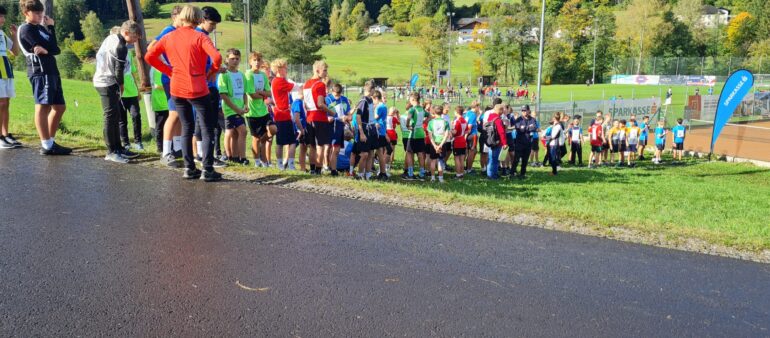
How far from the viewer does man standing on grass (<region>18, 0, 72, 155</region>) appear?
764cm

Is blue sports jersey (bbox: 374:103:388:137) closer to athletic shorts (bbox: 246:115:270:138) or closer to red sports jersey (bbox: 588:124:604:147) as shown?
athletic shorts (bbox: 246:115:270:138)

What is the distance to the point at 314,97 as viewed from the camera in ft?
33.0

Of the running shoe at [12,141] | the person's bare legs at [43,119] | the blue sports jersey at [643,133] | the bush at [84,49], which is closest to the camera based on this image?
the person's bare legs at [43,119]

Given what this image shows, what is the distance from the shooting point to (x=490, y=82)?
297 ft

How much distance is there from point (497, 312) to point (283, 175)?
4.37m

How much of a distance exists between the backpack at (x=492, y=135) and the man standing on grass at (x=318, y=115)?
566 cm

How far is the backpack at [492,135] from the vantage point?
1506 cm

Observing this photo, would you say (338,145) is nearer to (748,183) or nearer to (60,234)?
(60,234)

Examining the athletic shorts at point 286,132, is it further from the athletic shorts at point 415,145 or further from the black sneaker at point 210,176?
the athletic shorts at point 415,145

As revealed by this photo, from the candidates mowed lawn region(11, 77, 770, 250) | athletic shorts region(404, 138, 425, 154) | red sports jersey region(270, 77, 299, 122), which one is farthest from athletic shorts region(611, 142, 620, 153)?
red sports jersey region(270, 77, 299, 122)

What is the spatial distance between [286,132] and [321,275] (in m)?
6.69

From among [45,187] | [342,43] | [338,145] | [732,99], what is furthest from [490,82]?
[45,187]

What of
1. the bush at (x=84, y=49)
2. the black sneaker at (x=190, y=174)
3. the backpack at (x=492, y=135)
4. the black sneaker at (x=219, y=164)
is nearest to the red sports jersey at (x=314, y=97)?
the black sneaker at (x=219, y=164)

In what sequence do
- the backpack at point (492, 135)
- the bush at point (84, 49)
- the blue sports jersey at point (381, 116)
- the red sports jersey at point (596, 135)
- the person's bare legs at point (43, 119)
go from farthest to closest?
1. the bush at point (84, 49)
2. the red sports jersey at point (596, 135)
3. the backpack at point (492, 135)
4. the blue sports jersey at point (381, 116)
5. the person's bare legs at point (43, 119)
